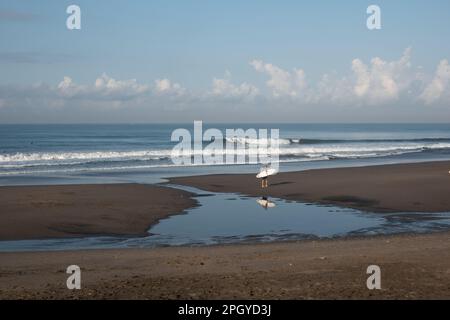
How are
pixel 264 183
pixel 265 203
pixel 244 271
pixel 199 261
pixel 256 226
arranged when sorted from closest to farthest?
pixel 244 271 → pixel 199 261 → pixel 256 226 → pixel 265 203 → pixel 264 183

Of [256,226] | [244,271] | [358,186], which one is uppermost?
[244,271]

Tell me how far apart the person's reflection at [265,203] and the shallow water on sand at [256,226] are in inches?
1.2

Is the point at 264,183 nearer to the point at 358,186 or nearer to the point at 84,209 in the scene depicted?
the point at 358,186

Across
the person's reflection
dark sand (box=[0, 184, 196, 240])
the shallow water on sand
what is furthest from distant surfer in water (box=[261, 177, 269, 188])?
the shallow water on sand

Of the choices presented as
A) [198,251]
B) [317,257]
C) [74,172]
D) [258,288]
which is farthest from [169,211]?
[74,172]

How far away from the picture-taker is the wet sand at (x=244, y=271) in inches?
298

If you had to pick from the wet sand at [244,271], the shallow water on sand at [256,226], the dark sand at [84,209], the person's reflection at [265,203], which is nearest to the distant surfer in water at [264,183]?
the person's reflection at [265,203]

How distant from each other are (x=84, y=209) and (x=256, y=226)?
17.7 feet

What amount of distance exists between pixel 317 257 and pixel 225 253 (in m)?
1.73

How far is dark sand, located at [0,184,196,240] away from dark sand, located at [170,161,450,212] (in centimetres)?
312

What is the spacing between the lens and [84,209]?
56.6 ft

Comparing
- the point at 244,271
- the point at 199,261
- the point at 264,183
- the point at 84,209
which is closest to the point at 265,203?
the point at 264,183

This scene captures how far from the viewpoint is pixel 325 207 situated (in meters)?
18.1
